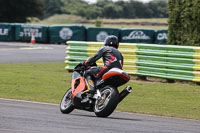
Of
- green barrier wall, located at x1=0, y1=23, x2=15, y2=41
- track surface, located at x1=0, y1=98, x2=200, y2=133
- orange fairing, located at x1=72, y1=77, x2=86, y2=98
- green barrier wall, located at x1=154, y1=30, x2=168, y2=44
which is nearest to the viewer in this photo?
track surface, located at x1=0, y1=98, x2=200, y2=133

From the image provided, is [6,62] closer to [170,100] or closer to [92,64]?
[170,100]

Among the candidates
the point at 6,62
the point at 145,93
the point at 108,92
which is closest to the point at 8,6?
the point at 6,62

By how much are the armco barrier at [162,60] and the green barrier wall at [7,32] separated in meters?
21.7

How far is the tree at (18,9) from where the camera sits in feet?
186

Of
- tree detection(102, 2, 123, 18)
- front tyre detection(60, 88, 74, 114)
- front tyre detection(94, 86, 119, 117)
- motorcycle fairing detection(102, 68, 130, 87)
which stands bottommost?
tree detection(102, 2, 123, 18)

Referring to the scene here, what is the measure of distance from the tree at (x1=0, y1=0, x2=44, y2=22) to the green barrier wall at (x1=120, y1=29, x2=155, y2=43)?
23451 millimetres

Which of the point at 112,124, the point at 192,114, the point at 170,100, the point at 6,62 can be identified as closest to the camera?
the point at 112,124

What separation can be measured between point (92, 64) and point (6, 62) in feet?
42.2

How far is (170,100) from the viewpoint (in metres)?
11.7

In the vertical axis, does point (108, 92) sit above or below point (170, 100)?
above

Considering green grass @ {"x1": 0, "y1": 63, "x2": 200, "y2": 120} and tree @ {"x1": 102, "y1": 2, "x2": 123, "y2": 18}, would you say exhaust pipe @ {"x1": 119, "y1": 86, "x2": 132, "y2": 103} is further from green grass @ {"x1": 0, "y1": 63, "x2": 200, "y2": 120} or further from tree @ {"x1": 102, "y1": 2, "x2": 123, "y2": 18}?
tree @ {"x1": 102, "y1": 2, "x2": 123, "y2": 18}

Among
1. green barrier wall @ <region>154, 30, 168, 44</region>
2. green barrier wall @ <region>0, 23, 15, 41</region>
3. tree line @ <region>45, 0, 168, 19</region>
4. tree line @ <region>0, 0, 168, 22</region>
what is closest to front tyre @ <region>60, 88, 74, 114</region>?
green barrier wall @ <region>154, 30, 168, 44</region>

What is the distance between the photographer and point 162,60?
14.8 metres

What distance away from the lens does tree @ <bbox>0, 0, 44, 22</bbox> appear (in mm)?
56656
